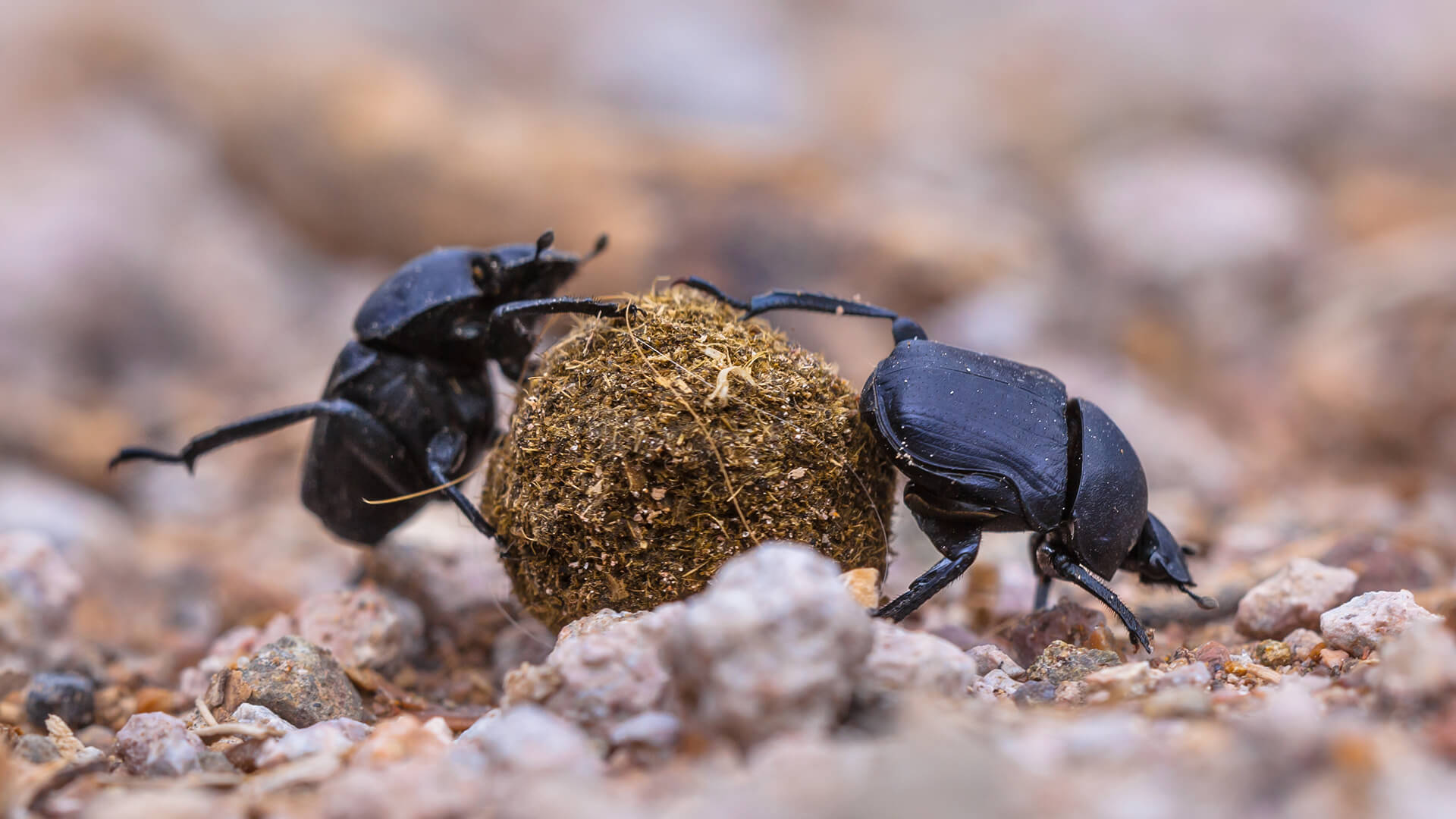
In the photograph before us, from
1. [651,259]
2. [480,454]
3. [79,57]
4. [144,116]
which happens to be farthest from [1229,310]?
[79,57]

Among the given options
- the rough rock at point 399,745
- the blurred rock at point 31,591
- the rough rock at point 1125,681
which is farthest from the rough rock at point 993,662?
the blurred rock at point 31,591

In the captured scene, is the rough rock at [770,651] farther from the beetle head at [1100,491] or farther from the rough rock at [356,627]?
the rough rock at [356,627]

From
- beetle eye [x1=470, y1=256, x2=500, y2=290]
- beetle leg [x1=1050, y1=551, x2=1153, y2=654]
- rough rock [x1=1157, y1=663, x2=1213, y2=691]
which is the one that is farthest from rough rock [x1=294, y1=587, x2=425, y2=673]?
rough rock [x1=1157, y1=663, x2=1213, y2=691]

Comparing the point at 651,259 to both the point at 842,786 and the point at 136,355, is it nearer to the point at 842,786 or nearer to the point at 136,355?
the point at 136,355

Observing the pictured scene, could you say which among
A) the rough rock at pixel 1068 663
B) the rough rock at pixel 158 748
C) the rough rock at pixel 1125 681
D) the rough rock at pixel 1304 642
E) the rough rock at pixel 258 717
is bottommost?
the rough rock at pixel 158 748

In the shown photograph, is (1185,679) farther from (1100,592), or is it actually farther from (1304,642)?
(1304,642)

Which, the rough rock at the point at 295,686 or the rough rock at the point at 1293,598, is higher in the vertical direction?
the rough rock at the point at 1293,598
